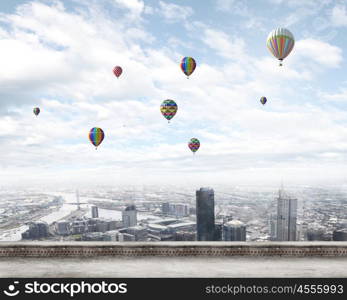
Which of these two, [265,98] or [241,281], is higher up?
[265,98]

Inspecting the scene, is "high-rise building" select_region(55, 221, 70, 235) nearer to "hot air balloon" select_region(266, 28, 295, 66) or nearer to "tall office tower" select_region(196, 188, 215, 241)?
"tall office tower" select_region(196, 188, 215, 241)

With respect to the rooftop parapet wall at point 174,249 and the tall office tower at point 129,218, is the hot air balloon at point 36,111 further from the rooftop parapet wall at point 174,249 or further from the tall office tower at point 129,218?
the rooftop parapet wall at point 174,249

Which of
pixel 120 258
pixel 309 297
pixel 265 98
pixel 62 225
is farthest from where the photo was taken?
pixel 265 98

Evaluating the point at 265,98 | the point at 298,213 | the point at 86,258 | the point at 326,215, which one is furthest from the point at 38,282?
the point at 326,215

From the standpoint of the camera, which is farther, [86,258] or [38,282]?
[86,258]

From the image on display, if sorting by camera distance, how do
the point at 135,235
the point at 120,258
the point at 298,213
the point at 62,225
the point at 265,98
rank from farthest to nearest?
the point at 298,213 → the point at 265,98 → the point at 62,225 → the point at 135,235 → the point at 120,258

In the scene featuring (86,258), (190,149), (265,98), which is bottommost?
(86,258)

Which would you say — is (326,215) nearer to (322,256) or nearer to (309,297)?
(322,256)
